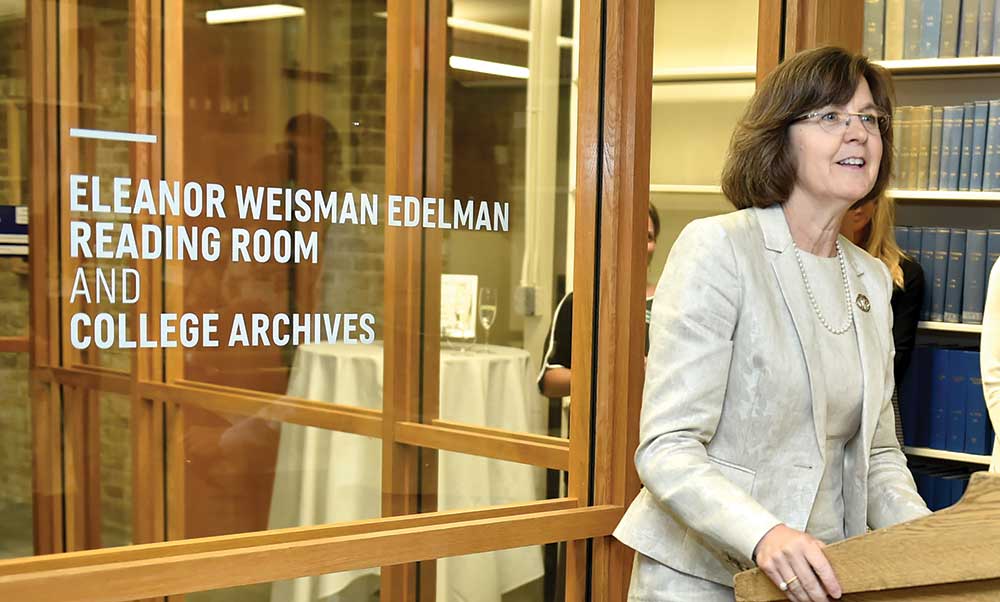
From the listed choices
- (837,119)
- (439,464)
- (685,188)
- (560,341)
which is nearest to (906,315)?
(685,188)

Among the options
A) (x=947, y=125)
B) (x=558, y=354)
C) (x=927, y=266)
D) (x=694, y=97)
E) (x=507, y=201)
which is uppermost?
(x=947, y=125)

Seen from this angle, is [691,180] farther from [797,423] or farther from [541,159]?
[797,423]

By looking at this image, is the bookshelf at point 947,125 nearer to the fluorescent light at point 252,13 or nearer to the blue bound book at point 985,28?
the blue bound book at point 985,28

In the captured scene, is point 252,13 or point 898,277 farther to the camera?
point 898,277

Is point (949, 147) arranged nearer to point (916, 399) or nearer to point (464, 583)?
point (916, 399)

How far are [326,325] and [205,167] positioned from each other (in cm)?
31

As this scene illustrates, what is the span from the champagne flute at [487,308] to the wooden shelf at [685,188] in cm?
38

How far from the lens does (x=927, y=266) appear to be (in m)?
4.28

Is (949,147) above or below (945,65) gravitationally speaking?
below

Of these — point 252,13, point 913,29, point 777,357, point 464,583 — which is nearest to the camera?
point 777,357

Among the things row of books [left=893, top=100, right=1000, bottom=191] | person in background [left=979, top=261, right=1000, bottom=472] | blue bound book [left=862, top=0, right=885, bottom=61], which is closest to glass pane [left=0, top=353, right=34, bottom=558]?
person in background [left=979, top=261, right=1000, bottom=472]

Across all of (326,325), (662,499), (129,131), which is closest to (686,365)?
(662,499)

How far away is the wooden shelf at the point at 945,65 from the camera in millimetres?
4207

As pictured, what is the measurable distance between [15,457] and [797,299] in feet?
3.54
